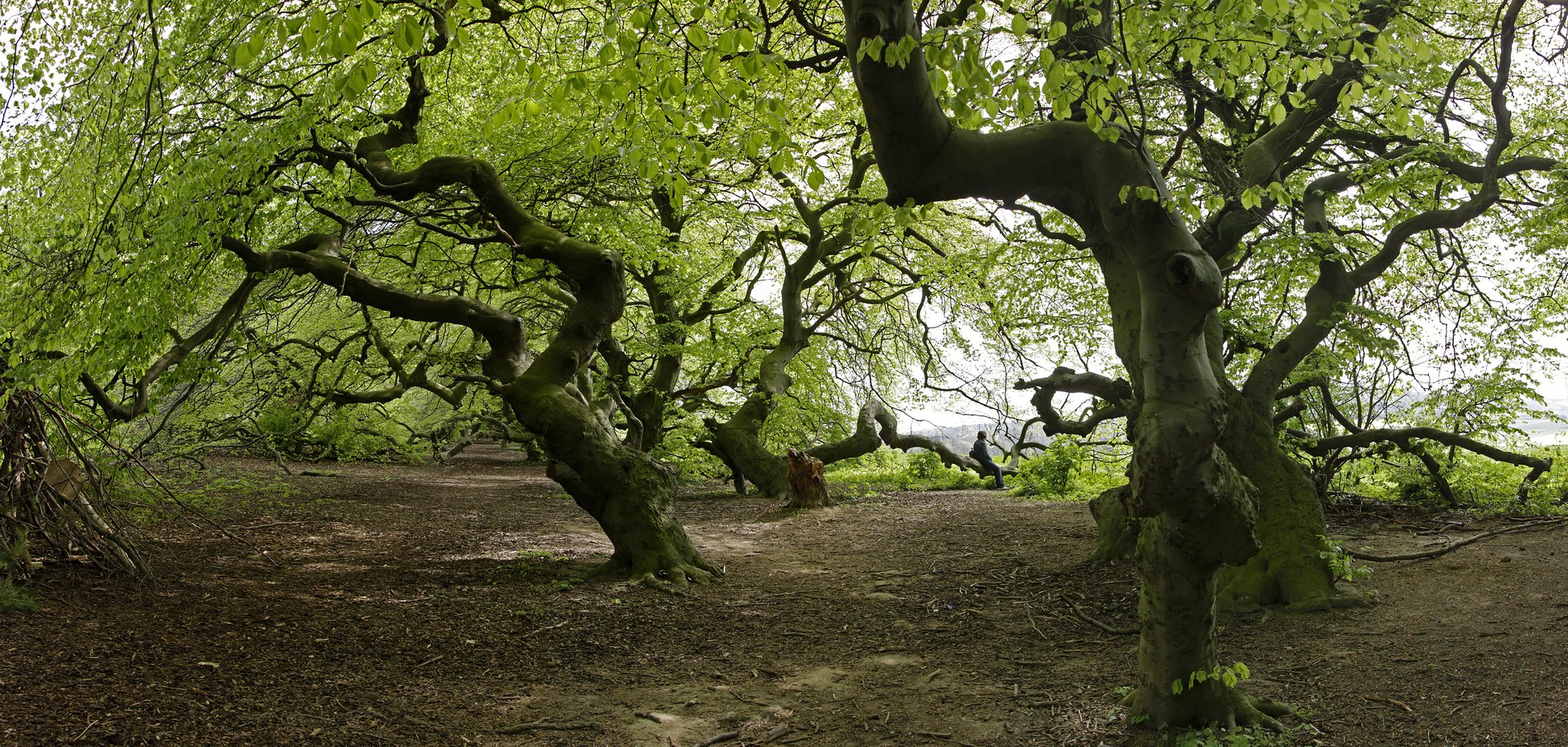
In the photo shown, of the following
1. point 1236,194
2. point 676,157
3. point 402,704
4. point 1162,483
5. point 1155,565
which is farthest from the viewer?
point 1236,194

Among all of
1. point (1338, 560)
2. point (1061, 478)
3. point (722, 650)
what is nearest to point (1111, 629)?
point (1338, 560)

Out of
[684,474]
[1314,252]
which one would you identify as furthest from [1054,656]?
[684,474]

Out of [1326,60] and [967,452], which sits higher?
[1326,60]

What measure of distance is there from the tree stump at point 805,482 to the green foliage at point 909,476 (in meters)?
2.59

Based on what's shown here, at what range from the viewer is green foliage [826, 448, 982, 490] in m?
16.3

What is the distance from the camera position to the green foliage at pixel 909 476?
53.6 feet

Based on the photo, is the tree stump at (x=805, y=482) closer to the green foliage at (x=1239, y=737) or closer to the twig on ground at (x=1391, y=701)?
the twig on ground at (x=1391, y=701)

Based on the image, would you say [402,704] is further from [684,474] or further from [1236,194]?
[684,474]

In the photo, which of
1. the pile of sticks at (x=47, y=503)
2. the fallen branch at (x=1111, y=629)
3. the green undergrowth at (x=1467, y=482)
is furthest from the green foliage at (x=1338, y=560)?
the pile of sticks at (x=47, y=503)

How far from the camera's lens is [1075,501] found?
41.0ft

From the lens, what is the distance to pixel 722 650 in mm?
5441

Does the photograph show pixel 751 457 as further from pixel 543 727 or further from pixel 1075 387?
pixel 543 727

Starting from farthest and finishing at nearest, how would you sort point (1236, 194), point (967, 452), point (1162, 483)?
point (967, 452) < point (1236, 194) < point (1162, 483)

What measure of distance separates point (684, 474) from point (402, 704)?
1172cm
